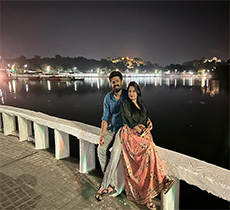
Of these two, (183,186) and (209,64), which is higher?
(209,64)

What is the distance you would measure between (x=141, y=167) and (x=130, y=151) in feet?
0.87

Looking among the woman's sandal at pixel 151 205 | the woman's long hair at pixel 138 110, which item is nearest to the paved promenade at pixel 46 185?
the woman's sandal at pixel 151 205

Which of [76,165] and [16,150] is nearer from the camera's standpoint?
[76,165]

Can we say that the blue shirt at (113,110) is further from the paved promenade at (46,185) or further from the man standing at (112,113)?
the paved promenade at (46,185)

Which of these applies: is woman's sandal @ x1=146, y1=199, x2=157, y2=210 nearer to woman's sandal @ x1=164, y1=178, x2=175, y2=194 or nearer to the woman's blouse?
woman's sandal @ x1=164, y1=178, x2=175, y2=194

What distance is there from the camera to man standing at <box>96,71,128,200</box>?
3240 millimetres

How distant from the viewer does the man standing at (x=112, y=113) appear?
3240 millimetres

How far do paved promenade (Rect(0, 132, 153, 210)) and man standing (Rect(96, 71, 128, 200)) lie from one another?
22.8 inches

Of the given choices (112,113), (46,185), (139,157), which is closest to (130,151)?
(139,157)

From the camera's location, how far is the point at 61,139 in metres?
4.47

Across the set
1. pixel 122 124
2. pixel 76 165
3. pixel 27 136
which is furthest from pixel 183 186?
pixel 27 136

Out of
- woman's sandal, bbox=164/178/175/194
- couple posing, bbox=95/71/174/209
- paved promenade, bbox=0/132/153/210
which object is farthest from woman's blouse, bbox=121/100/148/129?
paved promenade, bbox=0/132/153/210

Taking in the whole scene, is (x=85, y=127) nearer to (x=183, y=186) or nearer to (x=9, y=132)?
(x=9, y=132)

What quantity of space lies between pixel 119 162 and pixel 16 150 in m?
3.12
